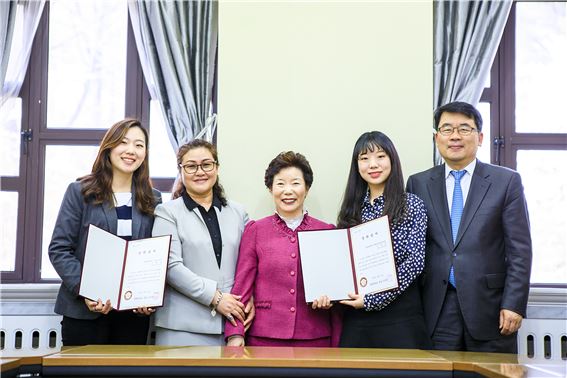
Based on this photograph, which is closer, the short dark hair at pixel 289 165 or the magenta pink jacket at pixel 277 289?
the magenta pink jacket at pixel 277 289

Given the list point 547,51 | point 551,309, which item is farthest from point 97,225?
point 547,51

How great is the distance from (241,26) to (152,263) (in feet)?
4.67

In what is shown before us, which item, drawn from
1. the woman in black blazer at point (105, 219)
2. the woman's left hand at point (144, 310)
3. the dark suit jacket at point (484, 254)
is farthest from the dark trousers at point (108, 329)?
the dark suit jacket at point (484, 254)

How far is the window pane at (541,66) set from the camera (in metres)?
4.14

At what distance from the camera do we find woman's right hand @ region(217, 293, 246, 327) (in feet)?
9.39

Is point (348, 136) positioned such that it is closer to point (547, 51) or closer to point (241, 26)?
point (241, 26)

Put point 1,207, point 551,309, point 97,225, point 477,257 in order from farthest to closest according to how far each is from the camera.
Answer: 1. point 1,207
2. point 551,309
3. point 97,225
4. point 477,257

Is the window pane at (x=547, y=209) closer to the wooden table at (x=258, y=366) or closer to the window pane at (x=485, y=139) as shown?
the window pane at (x=485, y=139)

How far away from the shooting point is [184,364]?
2.04 metres

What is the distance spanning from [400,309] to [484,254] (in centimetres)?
45

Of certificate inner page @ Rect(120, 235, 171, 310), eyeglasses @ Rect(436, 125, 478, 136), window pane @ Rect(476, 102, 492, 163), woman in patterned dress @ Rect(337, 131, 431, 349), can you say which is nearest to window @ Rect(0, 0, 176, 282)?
certificate inner page @ Rect(120, 235, 171, 310)

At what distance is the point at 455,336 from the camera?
285 centimetres

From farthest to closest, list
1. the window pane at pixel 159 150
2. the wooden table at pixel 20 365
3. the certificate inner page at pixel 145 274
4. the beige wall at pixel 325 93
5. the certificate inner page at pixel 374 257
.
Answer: the window pane at pixel 159 150
the beige wall at pixel 325 93
the certificate inner page at pixel 145 274
the certificate inner page at pixel 374 257
the wooden table at pixel 20 365

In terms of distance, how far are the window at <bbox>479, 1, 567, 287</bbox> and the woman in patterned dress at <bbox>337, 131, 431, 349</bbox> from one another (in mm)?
1451
